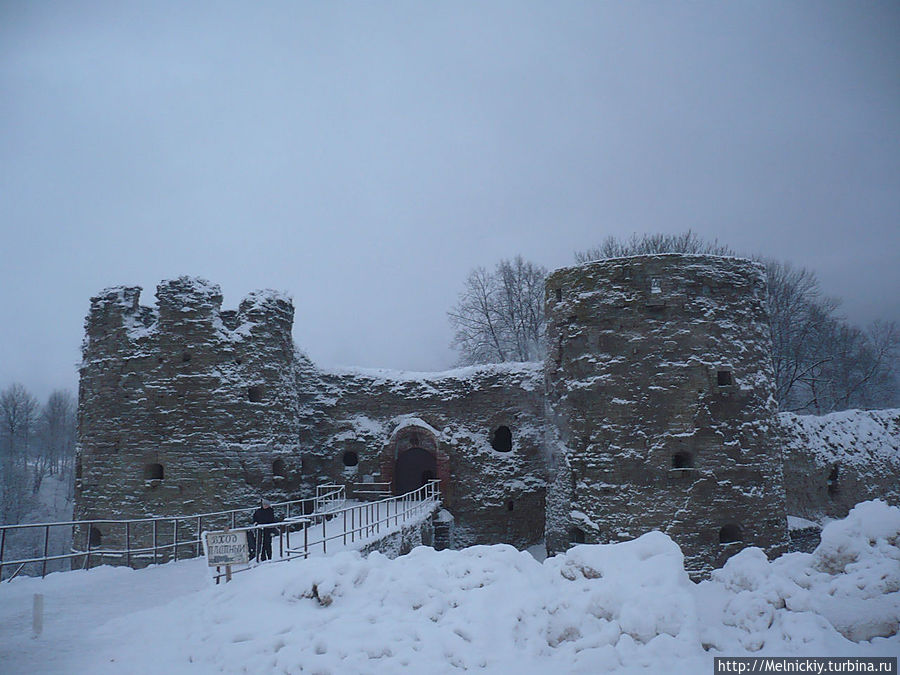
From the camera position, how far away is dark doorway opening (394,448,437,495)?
1966 cm

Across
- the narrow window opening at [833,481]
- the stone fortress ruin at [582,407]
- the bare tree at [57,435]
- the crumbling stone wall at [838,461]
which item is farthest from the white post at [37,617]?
the bare tree at [57,435]

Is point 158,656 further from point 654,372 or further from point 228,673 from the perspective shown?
point 654,372

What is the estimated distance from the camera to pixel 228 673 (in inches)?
224

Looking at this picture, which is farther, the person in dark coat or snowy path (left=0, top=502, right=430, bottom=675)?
the person in dark coat

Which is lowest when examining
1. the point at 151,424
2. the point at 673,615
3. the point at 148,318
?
the point at 673,615

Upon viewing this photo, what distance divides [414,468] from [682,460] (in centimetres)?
939

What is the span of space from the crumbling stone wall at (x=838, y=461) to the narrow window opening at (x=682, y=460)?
5574 millimetres

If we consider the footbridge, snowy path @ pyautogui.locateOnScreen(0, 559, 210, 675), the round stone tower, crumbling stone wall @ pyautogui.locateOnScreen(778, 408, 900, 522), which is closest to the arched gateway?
the footbridge

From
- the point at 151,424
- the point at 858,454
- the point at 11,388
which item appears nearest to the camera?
the point at 151,424

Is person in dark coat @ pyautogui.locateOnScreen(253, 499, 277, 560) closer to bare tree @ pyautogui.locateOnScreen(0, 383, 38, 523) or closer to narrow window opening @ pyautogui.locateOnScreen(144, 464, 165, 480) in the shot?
narrow window opening @ pyautogui.locateOnScreen(144, 464, 165, 480)

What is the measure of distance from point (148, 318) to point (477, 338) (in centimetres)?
1834

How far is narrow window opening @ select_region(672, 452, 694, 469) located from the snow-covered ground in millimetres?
6705

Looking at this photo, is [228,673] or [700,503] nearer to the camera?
[228,673]

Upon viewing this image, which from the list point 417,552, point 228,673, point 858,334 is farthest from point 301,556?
point 858,334
